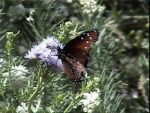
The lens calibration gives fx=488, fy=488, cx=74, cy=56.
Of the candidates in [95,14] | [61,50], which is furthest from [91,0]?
[61,50]

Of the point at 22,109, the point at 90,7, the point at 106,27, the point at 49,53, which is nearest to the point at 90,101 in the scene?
the point at 22,109

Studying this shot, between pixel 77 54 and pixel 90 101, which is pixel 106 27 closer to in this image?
pixel 90 101

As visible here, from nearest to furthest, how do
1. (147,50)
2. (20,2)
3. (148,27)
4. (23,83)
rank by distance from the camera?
(23,83)
(20,2)
(147,50)
(148,27)

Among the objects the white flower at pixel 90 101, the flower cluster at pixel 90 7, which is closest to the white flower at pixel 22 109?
the white flower at pixel 90 101

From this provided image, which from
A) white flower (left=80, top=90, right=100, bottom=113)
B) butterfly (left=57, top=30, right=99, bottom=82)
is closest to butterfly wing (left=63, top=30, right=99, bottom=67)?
butterfly (left=57, top=30, right=99, bottom=82)

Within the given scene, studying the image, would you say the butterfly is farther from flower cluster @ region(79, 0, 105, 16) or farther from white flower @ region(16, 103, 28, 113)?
flower cluster @ region(79, 0, 105, 16)

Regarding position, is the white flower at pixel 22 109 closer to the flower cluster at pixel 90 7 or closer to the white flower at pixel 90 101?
the white flower at pixel 90 101

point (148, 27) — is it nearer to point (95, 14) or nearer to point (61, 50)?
point (95, 14)
